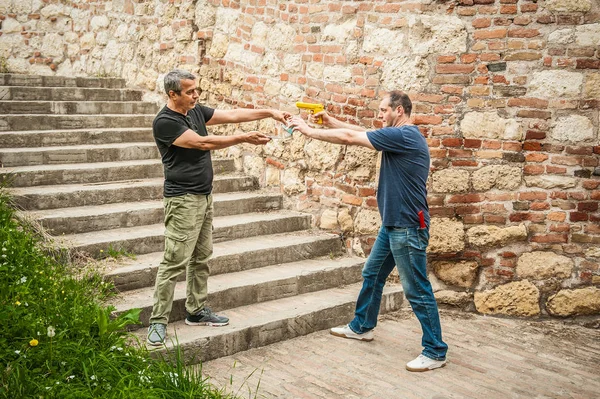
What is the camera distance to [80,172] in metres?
6.56

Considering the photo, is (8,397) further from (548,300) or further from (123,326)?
(548,300)

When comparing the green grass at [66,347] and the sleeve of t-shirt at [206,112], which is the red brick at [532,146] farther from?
the green grass at [66,347]

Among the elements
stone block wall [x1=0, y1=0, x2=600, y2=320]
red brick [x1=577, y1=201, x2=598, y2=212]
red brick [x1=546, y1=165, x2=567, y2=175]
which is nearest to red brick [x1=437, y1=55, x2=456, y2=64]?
stone block wall [x1=0, y1=0, x2=600, y2=320]

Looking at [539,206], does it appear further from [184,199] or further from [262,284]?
[184,199]

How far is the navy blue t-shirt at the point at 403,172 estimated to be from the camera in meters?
4.73

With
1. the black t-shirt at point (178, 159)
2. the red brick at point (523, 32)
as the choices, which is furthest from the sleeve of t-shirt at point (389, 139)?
the red brick at point (523, 32)

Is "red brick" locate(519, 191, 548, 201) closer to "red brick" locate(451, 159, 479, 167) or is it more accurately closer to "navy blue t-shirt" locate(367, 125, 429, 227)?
"red brick" locate(451, 159, 479, 167)

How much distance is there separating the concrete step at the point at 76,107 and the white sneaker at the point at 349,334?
4.53 meters

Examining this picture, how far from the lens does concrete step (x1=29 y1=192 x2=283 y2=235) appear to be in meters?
5.68

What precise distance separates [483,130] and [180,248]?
3.06m

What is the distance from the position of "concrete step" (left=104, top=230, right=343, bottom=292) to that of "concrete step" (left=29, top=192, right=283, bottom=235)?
0.49 meters

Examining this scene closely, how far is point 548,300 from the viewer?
598 cm

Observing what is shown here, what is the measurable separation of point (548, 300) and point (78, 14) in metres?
8.19

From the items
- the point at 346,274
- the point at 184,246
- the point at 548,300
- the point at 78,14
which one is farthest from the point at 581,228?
the point at 78,14
